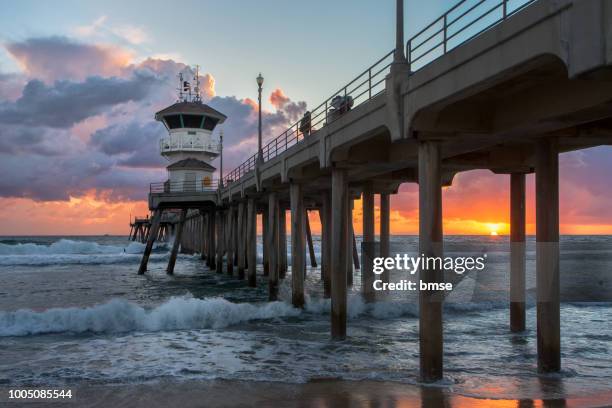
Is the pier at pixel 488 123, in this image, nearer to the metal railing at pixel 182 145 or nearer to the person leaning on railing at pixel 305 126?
the person leaning on railing at pixel 305 126

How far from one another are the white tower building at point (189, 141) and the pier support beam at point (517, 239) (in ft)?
118

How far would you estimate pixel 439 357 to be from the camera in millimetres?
10719

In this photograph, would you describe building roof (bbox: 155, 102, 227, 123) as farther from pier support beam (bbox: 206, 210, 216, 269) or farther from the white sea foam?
the white sea foam

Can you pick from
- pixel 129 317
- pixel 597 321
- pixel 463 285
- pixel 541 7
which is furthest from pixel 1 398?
pixel 463 285

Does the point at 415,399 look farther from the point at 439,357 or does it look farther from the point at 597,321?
the point at 597,321

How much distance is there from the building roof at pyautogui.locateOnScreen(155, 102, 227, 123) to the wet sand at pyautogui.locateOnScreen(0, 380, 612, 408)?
41.8m

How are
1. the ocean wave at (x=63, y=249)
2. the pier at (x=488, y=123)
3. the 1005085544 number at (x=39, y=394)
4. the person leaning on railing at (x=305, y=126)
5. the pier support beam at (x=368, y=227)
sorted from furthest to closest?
the ocean wave at (x=63, y=249) → the pier support beam at (x=368, y=227) → the person leaning on railing at (x=305, y=126) → the 1005085544 number at (x=39, y=394) → the pier at (x=488, y=123)

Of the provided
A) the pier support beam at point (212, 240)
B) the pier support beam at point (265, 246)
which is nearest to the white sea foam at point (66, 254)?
the pier support beam at point (212, 240)

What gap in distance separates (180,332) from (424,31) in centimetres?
1222

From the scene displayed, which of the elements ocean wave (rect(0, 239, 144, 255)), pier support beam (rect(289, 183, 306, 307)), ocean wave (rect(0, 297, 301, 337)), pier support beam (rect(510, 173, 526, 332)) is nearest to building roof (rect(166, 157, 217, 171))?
ocean wave (rect(0, 297, 301, 337))

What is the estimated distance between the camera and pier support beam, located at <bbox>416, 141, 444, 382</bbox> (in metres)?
10.4

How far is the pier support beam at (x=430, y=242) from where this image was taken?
34.0 ft

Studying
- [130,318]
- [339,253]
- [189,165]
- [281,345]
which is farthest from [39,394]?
[189,165]

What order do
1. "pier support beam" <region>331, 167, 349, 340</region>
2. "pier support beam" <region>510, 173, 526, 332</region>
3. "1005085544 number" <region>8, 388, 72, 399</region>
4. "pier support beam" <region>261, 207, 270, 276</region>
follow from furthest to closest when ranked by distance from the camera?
"pier support beam" <region>261, 207, 270, 276</region>
"pier support beam" <region>510, 173, 526, 332</region>
"pier support beam" <region>331, 167, 349, 340</region>
"1005085544 number" <region>8, 388, 72, 399</region>
